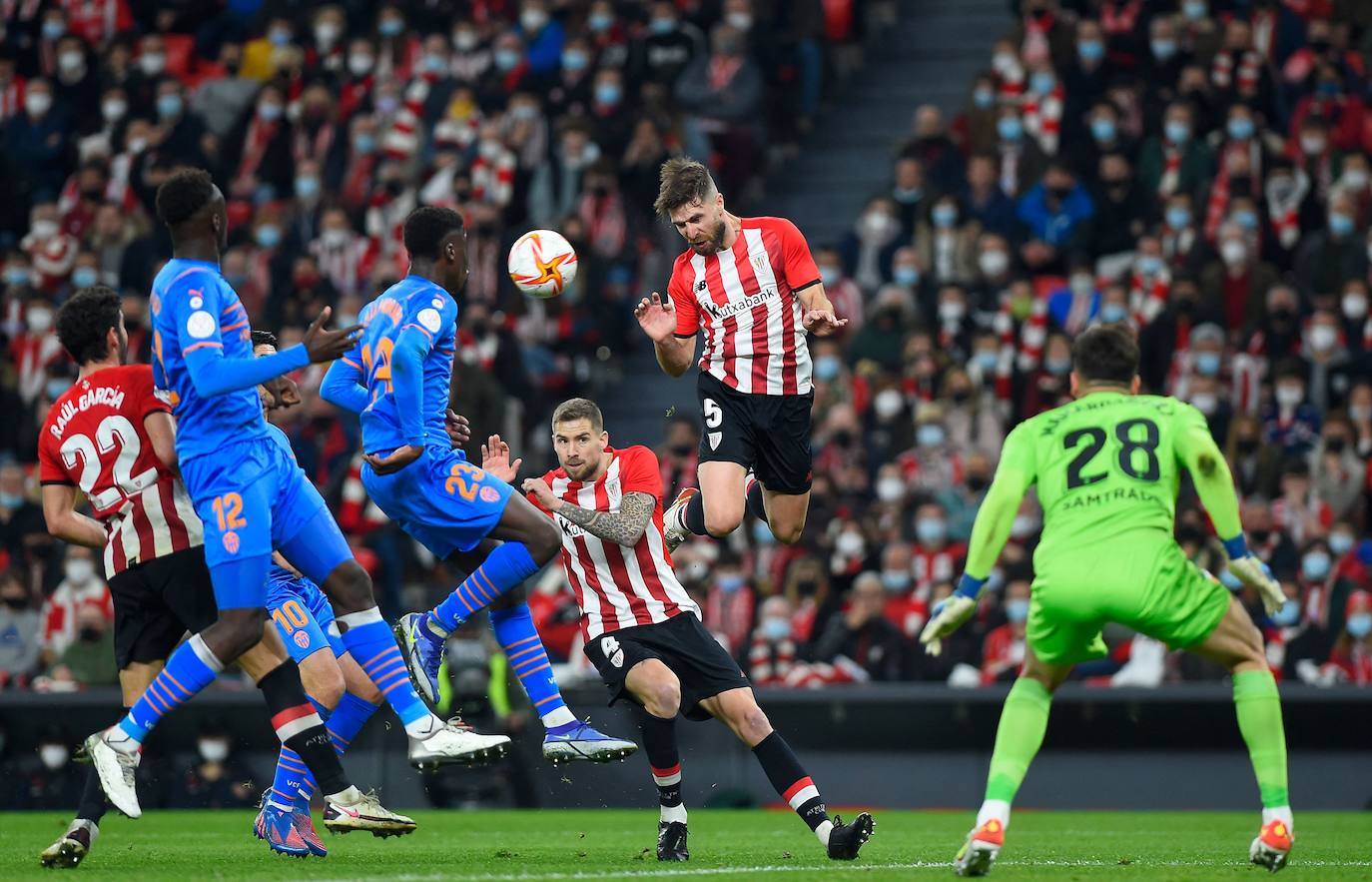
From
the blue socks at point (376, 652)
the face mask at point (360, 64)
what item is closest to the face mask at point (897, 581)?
the blue socks at point (376, 652)

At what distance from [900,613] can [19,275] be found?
1081cm

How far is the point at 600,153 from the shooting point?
66.0ft

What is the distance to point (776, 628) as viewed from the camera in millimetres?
16312

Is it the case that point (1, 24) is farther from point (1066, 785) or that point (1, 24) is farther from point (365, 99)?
point (1066, 785)

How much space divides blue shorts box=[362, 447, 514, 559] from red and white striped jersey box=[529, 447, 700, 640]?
A: 0.48 meters

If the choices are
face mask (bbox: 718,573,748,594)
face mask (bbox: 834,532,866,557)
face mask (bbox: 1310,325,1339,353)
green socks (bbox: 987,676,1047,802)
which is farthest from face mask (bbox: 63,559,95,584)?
green socks (bbox: 987,676,1047,802)

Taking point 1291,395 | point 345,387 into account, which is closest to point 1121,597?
point 345,387

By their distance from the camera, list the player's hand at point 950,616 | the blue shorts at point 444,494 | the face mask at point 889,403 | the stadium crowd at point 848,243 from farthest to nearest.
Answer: the face mask at point 889,403 < the stadium crowd at point 848,243 < the blue shorts at point 444,494 < the player's hand at point 950,616

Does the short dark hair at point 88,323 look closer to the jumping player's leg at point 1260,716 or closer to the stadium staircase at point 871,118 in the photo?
the jumping player's leg at point 1260,716

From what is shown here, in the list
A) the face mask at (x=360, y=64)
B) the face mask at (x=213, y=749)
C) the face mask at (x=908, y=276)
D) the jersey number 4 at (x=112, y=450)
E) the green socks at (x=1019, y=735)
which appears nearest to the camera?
the green socks at (x=1019, y=735)

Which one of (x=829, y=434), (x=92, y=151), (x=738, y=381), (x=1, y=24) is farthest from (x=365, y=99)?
(x=738, y=381)

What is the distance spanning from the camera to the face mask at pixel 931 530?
1625 centimetres

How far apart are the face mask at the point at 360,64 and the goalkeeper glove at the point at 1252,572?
16436 mm

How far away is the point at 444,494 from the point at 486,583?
0.52 meters
